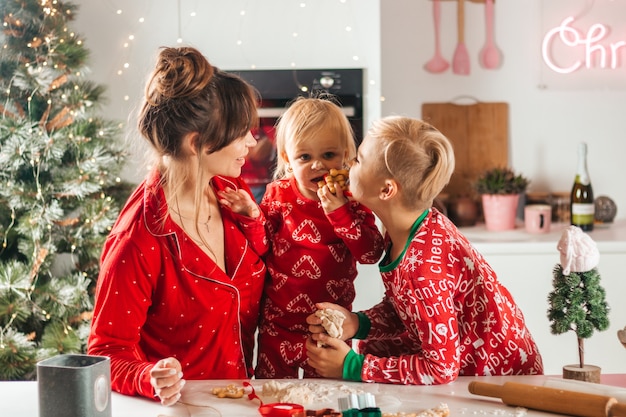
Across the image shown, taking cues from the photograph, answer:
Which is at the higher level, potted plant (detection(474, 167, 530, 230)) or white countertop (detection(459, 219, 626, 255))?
potted plant (detection(474, 167, 530, 230))

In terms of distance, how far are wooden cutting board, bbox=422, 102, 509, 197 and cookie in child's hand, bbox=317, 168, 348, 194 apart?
240 centimetres

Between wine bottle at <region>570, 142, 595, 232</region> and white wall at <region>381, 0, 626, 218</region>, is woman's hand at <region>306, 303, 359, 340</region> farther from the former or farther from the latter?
white wall at <region>381, 0, 626, 218</region>

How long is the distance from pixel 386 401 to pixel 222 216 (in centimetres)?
63

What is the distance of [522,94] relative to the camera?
4211 mm

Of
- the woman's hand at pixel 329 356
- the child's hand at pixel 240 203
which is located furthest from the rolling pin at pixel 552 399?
the child's hand at pixel 240 203

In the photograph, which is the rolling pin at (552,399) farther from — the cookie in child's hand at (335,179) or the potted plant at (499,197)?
the potted plant at (499,197)

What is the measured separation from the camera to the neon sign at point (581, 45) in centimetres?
413

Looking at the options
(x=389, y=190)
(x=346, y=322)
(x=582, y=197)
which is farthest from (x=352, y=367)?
(x=582, y=197)

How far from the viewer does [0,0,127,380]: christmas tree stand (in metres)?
3.29

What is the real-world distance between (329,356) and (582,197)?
261 cm

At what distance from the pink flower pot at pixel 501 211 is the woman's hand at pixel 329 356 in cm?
238

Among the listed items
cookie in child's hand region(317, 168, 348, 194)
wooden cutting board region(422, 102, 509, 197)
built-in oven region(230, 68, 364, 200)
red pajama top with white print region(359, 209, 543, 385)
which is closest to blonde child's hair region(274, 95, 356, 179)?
cookie in child's hand region(317, 168, 348, 194)

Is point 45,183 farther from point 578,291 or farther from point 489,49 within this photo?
point 578,291

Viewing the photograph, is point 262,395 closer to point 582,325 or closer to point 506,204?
point 582,325
